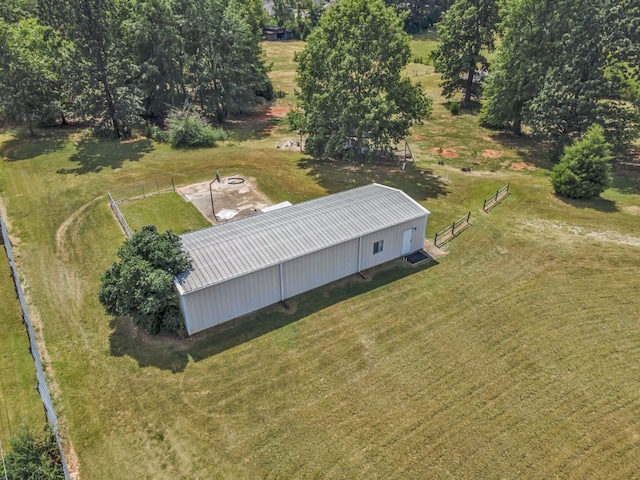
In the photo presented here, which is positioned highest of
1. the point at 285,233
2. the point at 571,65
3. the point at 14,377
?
the point at 571,65

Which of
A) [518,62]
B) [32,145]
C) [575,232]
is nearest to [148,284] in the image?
[575,232]

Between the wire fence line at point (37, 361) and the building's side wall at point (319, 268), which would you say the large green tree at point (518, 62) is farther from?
the wire fence line at point (37, 361)

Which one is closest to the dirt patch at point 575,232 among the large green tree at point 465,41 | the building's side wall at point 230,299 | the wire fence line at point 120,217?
the building's side wall at point 230,299

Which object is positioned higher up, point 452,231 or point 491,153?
point 491,153

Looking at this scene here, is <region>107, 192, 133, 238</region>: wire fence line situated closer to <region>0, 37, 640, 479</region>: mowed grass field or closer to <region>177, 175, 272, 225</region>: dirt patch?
<region>0, 37, 640, 479</region>: mowed grass field

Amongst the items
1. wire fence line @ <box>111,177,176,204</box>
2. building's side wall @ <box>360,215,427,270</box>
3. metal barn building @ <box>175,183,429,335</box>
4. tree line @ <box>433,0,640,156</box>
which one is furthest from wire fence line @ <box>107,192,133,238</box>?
tree line @ <box>433,0,640,156</box>

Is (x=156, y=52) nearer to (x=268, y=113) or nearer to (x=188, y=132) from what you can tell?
(x=188, y=132)
